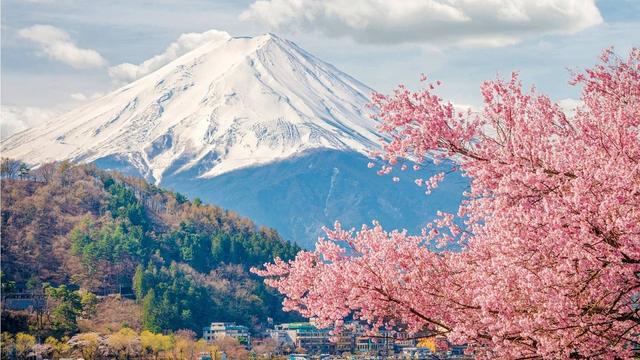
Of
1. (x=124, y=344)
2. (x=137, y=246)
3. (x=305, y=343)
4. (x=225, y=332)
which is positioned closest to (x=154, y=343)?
(x=124, y=344)

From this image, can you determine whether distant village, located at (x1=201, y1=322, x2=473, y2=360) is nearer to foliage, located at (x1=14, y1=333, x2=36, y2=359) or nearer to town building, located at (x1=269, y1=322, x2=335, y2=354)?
town building, located at (x1=269, y1=322, x2=335, y2=354)

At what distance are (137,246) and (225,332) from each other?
107 feet

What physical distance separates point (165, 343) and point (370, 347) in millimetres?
19633

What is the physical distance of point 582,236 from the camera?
1316cm

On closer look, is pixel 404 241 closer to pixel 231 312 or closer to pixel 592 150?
pixel 592 150

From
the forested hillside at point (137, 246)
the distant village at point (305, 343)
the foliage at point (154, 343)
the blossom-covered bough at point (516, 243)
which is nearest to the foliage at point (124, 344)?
the foliage at point (154, 343)

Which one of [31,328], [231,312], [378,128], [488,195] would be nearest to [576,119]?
[488,195]

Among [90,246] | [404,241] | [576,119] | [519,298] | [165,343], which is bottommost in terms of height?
[519,298]

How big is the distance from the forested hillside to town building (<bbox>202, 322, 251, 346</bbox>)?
2.13 m

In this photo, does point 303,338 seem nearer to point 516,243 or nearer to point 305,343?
point 305,343

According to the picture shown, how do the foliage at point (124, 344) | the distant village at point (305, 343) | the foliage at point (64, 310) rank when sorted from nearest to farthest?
1. the foliage at point (124, 344)
2. the foliage at point (64, 310)
3. the distant village at point (305, 343)

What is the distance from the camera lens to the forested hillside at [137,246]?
142 meters

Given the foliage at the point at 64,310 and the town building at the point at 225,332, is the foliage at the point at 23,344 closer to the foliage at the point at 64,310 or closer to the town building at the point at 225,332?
the foliage at the point at 64,310

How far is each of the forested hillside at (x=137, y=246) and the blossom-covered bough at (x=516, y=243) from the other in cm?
10968
